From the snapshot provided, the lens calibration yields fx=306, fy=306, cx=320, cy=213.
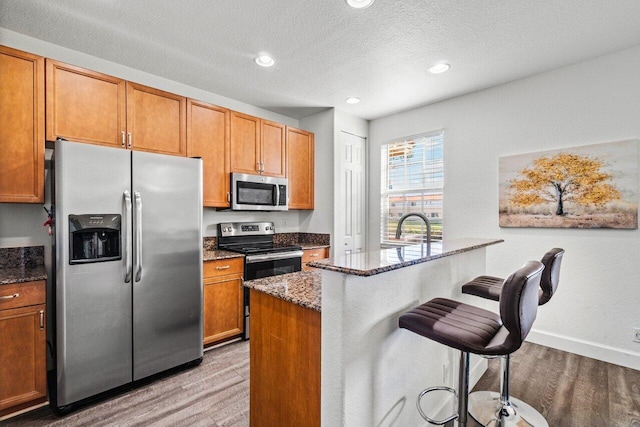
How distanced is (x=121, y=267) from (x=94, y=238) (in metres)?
0.27

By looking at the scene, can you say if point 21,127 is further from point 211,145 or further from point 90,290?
point 211,145

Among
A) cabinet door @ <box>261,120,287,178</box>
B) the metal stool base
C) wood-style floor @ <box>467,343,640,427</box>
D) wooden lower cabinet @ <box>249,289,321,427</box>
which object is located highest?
cabinet door @ <box>261,120,287,178</box>

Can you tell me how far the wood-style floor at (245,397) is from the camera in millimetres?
1941

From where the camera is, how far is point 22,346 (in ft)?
6.52

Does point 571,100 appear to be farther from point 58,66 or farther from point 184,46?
point 58,66

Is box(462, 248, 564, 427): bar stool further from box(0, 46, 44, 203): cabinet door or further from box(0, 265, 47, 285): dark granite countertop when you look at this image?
box(0, 46, 44, 203): cabinet door

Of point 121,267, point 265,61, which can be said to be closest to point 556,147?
point 265,61

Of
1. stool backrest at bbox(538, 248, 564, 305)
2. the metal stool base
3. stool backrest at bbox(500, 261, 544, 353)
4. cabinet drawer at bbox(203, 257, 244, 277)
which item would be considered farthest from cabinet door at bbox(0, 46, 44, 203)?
stool backrest at bbox(538, 248, 564, 305)

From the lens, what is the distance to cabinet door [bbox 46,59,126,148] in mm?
2320

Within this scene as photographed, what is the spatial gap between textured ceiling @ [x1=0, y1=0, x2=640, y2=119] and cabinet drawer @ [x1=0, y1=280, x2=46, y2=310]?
1868mm

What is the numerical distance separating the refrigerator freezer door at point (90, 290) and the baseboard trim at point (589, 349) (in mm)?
3701

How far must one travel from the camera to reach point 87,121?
2.48m

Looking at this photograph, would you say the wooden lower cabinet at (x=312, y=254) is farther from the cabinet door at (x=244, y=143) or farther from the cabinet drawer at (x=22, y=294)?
the cabinet drawer at (x=22, y=294)

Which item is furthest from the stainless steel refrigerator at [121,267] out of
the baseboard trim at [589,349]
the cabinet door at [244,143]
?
the baseboard trim at [589,349]
